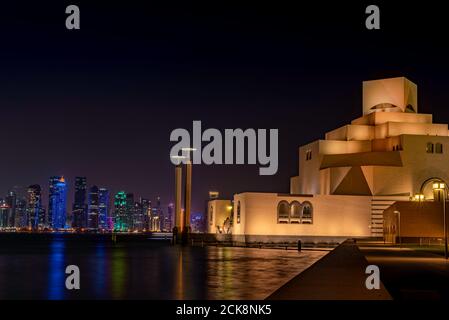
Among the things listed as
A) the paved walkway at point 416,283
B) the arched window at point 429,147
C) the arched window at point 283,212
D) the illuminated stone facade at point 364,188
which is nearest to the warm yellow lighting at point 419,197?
the illuminated stone facade at point 364,188

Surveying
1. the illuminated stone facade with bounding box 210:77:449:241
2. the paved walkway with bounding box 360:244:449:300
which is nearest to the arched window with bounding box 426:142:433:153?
the illuminated stone facade with bounding box 210:77:449:241

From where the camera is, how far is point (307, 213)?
245ft

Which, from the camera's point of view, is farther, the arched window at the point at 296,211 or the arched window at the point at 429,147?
the arched window at the point at 429,147

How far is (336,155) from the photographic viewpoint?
259 ft

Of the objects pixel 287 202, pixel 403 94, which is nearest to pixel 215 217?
pixel 287 202

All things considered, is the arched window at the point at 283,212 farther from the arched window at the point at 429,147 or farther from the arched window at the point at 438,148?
the arched window at the point at 438,148

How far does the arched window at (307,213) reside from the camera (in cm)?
7462

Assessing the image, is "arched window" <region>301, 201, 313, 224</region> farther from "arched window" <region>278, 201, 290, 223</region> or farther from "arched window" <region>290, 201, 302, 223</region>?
"arched window" <region>278, 201, 290, 223</region>

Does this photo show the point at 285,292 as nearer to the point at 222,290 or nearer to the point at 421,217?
the point at 222,290

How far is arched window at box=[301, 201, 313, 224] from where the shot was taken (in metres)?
74.6

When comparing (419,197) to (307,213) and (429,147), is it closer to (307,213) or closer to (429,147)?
(429,147)
